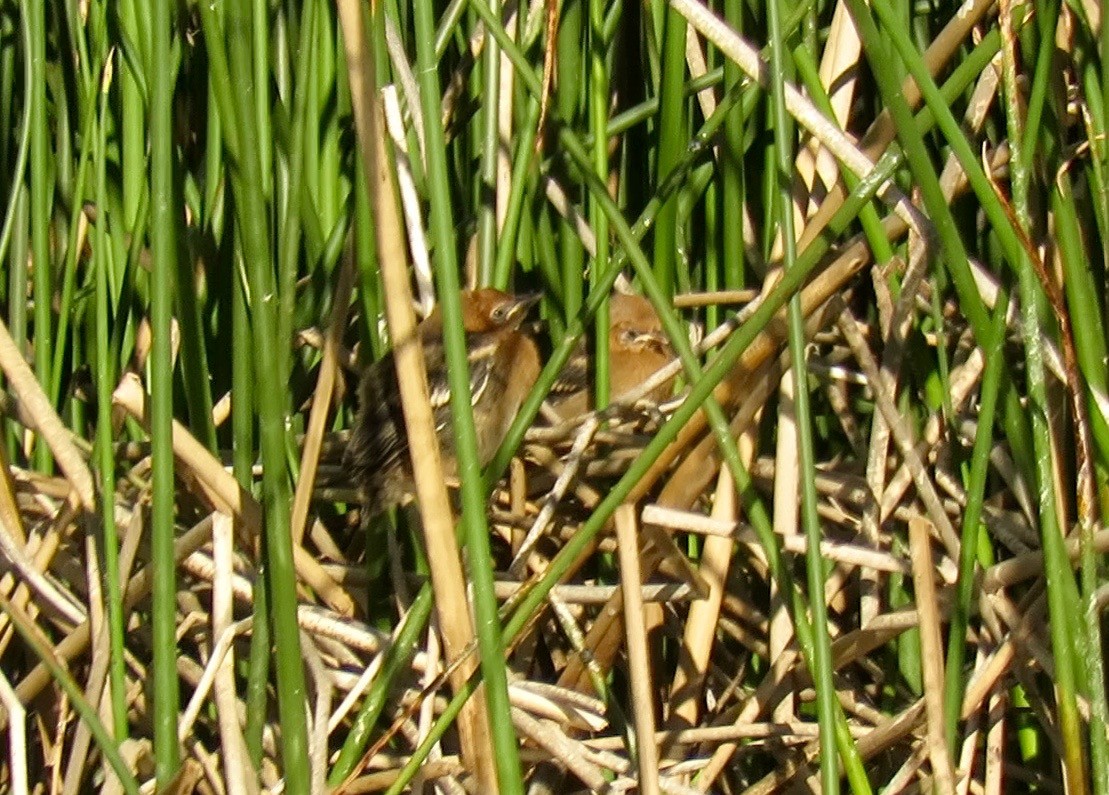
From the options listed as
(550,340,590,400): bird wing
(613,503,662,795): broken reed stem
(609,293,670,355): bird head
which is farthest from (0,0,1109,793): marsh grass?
(609,293,670,355): bird head

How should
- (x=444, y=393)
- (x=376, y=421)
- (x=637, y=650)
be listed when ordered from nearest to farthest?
(x=637, y=650) < (x=376, y=421) < (x=444, y=393)

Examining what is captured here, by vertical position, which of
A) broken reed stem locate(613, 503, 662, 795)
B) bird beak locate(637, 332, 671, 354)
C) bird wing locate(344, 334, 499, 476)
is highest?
bird beak locate(637, 332, 671, 354)

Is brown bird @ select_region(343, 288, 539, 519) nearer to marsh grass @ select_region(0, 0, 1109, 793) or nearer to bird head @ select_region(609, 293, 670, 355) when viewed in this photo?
marsh grass @ select_region(0, 0, 1109, 793)

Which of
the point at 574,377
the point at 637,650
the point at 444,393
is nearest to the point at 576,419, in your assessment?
the point at 574,377

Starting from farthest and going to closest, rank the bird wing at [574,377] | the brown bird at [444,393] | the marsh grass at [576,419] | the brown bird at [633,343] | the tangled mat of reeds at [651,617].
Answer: the brown bird at [633,343] → the bird wing at [574,377] → the brown bird at [444,393] → the tangled mat of reeds at [651,617] → the marsh grass at [576,419]

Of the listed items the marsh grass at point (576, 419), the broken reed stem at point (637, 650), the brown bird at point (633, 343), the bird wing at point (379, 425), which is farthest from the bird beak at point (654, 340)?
the broken reed stem at point (637, 650)

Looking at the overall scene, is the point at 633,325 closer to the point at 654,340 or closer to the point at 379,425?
the point at 654,340

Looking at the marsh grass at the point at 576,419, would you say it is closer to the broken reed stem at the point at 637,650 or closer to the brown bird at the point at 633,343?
the broken reed stem at the point at 637,650

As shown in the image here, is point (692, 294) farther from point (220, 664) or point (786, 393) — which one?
point (220, 664)
